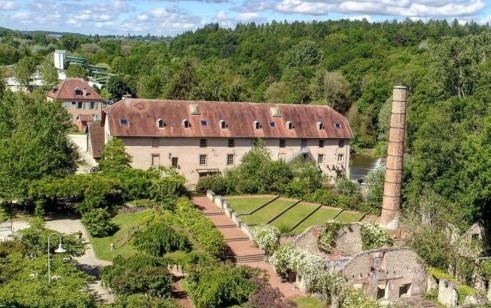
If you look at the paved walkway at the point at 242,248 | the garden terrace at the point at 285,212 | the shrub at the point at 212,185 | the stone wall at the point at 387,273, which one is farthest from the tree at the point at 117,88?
the stone wall at the point at 387,273

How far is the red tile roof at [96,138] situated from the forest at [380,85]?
34.3 ft

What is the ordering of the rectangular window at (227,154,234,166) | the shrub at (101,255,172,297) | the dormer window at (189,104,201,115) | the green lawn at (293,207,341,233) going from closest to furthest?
1. the shrub at (101,255,172,297)
2. the green lawn at (293,207,341,233)
3. the dormer window at (189,104,201,115)
4. the rectangular window at (227,154,234,166)

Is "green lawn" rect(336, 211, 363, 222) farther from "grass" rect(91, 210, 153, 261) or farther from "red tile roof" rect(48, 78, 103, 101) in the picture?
"red tile roof" rect(48, 78, 103, 101)

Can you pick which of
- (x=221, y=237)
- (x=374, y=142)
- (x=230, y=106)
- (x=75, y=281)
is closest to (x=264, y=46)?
(x=374, y=142)

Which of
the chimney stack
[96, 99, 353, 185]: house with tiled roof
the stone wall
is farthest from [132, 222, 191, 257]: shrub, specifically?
[96, 99, 353, 185]: house with tiled roof

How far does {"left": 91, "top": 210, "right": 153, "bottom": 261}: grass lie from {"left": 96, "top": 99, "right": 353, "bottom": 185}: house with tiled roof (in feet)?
33.8

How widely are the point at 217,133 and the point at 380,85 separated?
47.6 meters

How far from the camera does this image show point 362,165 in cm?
8081

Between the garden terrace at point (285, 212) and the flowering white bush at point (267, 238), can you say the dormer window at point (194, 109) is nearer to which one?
the garden terrace at point (285, 212)

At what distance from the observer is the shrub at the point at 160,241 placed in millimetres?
35625

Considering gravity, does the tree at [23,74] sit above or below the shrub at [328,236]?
above

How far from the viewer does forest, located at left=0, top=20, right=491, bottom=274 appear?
42.0m

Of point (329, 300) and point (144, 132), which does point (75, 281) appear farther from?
point (144, 132)

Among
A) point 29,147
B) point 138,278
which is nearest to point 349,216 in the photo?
point 138,278
